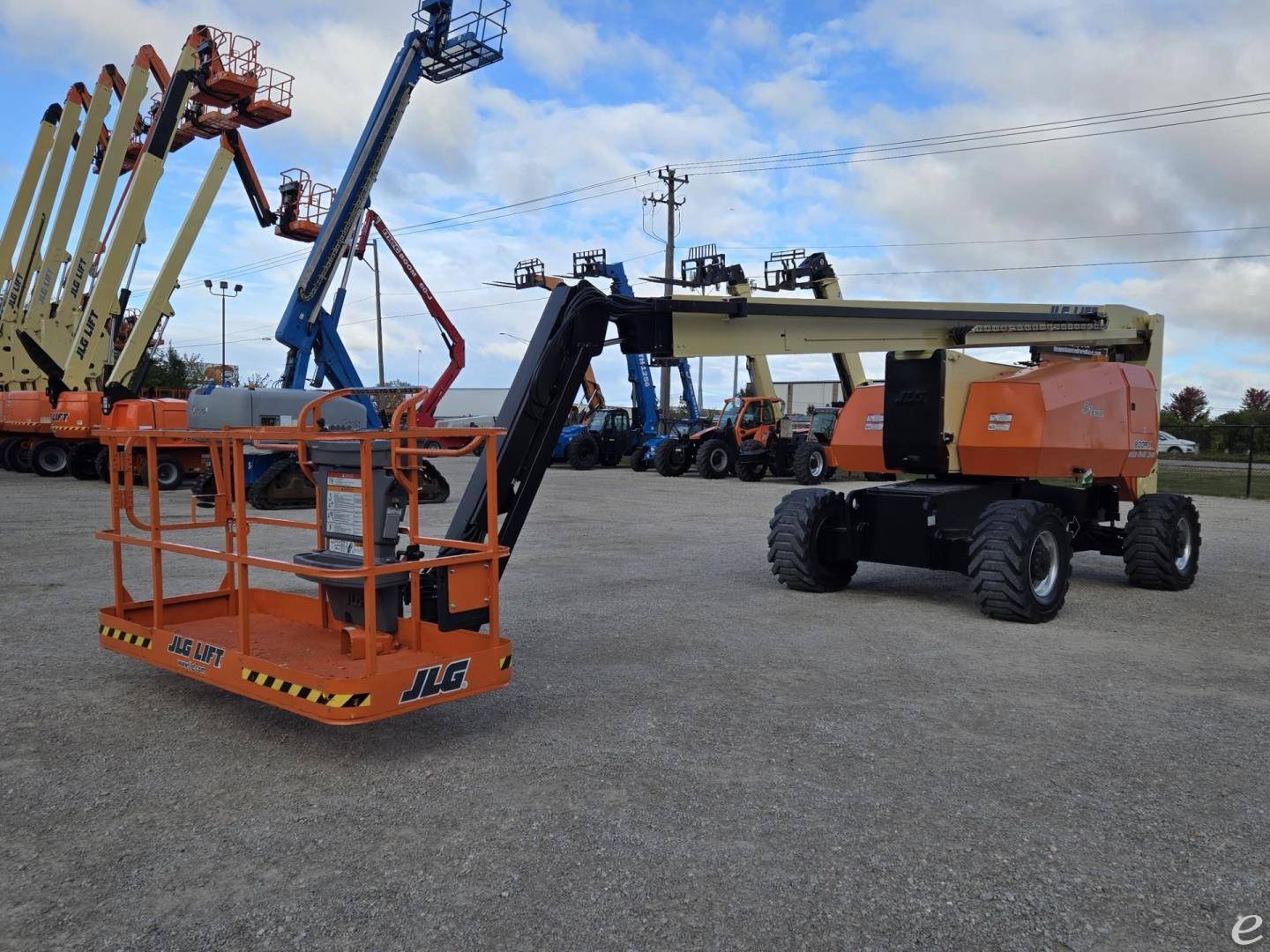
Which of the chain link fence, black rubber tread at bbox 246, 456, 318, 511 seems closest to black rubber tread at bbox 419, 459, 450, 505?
black rubber tread at bbox 246, 456, 318, 511

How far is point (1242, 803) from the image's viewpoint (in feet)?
14.7

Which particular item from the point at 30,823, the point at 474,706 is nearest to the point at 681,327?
the point at 474,706

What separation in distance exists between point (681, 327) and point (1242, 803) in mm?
4587

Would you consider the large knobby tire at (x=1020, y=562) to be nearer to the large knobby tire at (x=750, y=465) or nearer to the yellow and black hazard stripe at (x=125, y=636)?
the yellow and black hazard stripe at (x=125, y=636)

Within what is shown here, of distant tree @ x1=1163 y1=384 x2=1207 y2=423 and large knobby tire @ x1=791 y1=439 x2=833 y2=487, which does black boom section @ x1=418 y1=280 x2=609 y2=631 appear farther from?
distant tree @ x1=1163 y1=384 x2=1207 y2=423

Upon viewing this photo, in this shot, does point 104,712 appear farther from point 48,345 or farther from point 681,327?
point 48,345

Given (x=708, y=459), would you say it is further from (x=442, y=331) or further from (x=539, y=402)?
(x=539, y=402)

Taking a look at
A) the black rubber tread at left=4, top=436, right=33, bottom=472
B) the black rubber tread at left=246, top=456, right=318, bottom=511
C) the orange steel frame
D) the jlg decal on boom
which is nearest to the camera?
the orange steel frame

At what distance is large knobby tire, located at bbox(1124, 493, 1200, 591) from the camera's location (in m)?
9.80

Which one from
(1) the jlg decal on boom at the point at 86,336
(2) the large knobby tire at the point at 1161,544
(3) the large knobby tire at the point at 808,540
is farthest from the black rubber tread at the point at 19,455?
(2) the large knobby tire at the point at 1161,544

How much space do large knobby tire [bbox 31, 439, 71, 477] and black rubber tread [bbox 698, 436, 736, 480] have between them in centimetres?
1559

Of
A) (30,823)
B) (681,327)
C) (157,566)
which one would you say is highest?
(681,327)

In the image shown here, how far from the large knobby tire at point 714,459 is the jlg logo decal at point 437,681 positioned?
861 inches

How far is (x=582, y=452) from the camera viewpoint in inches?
1176
